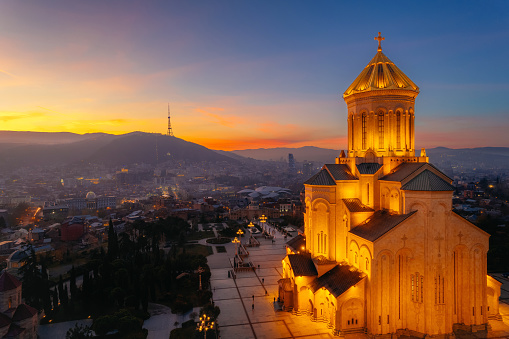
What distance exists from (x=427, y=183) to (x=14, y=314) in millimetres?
20725

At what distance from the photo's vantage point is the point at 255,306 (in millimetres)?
20109

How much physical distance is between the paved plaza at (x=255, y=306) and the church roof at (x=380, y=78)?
45.6 ft

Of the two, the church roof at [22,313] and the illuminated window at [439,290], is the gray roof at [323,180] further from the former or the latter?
the church roof at [22,313]

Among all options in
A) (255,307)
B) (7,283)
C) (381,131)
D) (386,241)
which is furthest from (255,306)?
(381,131)

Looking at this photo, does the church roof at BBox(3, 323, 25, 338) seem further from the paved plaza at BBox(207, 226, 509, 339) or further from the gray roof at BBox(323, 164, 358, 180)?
the gray roof at BBox(323, 164, 358, 180)

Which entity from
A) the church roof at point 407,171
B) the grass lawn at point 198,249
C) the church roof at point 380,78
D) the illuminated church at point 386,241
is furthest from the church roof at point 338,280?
the grass lawn at point 198,249

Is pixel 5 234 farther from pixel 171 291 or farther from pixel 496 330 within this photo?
pixel 496 330

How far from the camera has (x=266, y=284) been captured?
24250 mm

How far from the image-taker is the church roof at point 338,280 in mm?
16328

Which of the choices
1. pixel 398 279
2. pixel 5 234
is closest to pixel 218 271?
pixel 398 279

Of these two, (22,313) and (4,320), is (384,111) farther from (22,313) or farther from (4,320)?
(4,320)

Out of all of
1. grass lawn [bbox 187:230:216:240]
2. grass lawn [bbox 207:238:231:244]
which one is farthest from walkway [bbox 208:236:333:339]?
grass lawn [bbox 187:230:216:240]

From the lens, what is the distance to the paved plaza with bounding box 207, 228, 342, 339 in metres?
16.7

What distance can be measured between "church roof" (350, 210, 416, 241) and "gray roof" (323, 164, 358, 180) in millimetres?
2722
